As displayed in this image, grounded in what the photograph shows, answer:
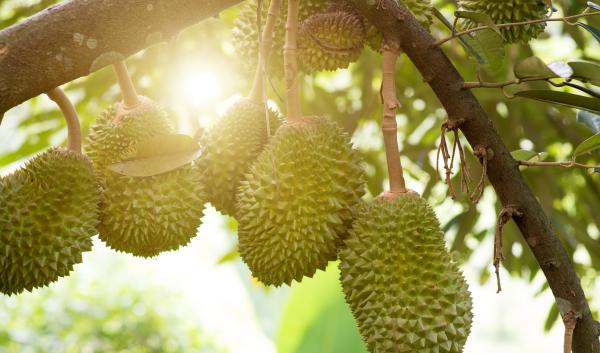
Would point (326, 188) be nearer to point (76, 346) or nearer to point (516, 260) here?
point (516, 260)

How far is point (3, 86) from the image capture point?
0.70m

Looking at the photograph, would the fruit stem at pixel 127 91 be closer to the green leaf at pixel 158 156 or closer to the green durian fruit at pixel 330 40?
the green leaf at pixel 158 156

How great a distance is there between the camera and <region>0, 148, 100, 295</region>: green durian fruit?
2.47 ft

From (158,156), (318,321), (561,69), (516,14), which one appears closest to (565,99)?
(561,69)

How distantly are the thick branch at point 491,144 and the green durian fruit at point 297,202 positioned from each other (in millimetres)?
138

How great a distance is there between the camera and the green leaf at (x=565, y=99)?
0.81 m

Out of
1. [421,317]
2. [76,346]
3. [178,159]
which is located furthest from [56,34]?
[76,346]

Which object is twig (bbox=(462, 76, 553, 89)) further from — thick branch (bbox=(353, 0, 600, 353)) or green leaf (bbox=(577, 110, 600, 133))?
green leaf (bbox=(577, 110, 600, 133))

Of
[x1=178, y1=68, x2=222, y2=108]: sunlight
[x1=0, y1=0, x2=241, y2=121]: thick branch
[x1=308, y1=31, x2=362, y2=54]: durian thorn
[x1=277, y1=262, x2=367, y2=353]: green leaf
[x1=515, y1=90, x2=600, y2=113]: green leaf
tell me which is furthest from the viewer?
[x1=178, y1=68, x2=222, y2=108]: sunlight

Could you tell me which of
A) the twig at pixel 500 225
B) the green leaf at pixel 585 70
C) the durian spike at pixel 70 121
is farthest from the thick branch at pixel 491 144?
the durian spike at pixel 70 121

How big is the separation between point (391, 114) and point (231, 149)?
0.67 feet

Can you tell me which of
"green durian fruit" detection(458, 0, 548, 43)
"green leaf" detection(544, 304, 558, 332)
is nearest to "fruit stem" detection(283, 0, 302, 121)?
"green durian fruit" detection(458, 0, 548, 43)

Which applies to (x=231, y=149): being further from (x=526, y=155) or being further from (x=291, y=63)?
(x=526, y=155)

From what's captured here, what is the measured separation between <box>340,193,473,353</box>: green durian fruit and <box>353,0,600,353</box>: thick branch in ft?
0.34
